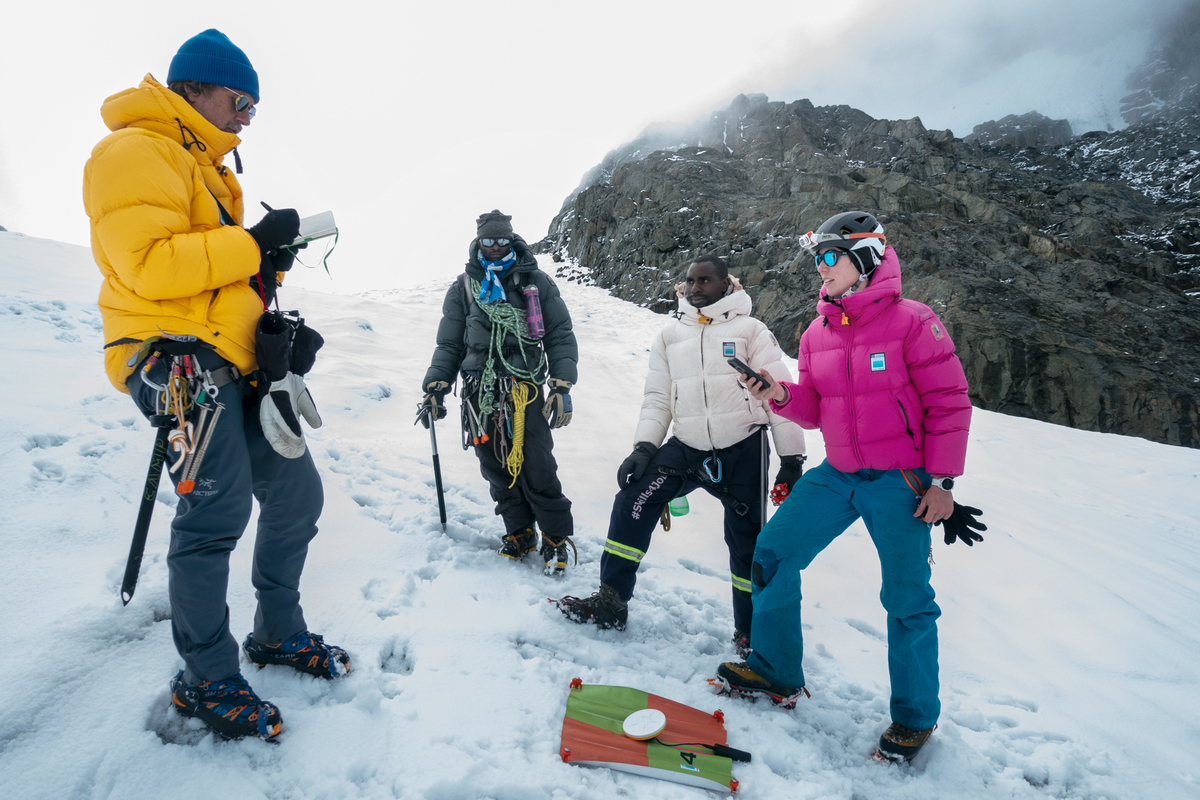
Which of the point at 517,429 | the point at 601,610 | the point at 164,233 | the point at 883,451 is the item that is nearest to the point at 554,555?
the point at 601,610

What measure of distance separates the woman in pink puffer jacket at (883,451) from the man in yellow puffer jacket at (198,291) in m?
2.29

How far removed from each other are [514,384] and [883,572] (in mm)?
2619

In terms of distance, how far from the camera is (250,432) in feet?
7.63

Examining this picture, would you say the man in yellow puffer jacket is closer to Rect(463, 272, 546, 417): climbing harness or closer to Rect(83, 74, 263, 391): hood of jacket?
Rect(83, 74, 263, 391): hood of jacket

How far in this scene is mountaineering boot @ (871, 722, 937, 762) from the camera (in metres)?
2.47

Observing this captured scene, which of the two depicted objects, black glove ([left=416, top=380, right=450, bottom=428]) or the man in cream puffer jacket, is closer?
the man in cream puffer jacket

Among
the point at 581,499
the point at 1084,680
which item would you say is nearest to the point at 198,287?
the point at 581,499

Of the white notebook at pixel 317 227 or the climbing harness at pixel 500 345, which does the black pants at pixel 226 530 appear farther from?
the climbing harness at pixel 500 345

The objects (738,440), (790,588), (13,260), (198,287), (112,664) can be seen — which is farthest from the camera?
(13,260)

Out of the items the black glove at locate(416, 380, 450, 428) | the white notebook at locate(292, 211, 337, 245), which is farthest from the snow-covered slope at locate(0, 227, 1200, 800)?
the white notebook at locate(292, 211, 337, 245)

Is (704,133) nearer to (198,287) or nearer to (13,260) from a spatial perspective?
(13,260)

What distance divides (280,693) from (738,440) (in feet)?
8.65

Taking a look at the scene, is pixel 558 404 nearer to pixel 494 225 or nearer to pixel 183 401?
pixel 494 225

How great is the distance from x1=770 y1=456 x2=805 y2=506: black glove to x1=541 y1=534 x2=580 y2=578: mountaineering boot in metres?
1.60
